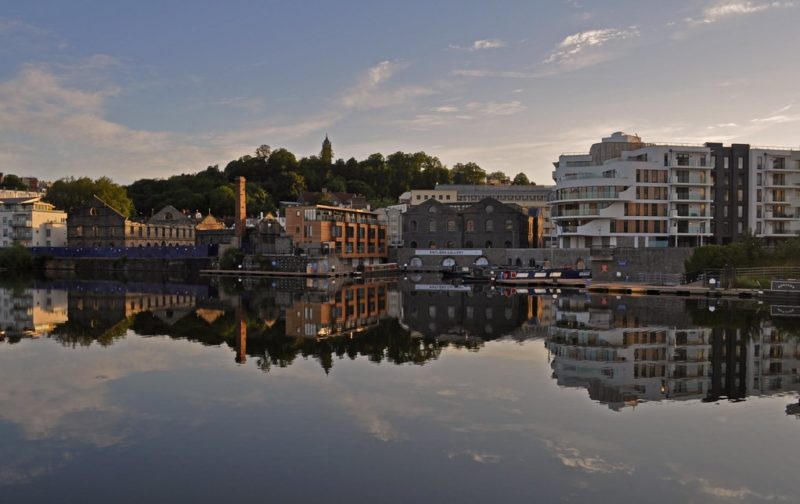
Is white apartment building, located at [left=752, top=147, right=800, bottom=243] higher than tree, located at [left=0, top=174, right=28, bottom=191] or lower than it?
lower

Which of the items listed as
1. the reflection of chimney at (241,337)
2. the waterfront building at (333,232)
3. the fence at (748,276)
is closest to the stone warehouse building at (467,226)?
the waterfront building at (333,232)

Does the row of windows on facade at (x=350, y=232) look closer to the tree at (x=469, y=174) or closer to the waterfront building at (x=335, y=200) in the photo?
the waterfront building at (x=335, y=200)

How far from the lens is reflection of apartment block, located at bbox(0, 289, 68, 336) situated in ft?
107

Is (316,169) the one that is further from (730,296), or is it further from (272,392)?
(272,392)

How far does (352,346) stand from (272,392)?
8961 mm

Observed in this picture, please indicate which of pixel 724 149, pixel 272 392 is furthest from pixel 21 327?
pixel 724 149

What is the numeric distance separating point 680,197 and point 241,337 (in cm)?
5430

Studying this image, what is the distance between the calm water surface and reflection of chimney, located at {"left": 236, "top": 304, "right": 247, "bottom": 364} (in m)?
0.18

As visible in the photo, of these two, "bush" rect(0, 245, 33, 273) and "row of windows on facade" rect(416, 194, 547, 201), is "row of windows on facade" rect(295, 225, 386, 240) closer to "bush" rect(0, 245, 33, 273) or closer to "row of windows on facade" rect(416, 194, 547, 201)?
"row of windows on facade" rect(416, 194, 547, 201)

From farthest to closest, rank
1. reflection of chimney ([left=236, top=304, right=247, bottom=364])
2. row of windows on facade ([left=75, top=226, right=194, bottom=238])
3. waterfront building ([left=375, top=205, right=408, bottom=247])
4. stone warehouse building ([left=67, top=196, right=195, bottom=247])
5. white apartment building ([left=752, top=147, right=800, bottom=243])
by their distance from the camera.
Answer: waterfront building ([left=375, top=205, right=408, bottom=247]) < row of windows on facade ([left=75, top=226, right=194, bottom=238]) < stone warehouse building ([left=67, top=196, right=195, bottom=247]) < white apartment building ([left=752, top=147, right=800, bottom=243]) < reflection of chimney ([left=236, top=304, right=247, bottom=364])

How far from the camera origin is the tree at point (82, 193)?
11481cm

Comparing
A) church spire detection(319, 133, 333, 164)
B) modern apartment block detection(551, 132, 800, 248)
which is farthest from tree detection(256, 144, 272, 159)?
modern apartment block detection(551, 132, 800, 248)

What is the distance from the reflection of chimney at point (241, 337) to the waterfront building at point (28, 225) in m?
75.1

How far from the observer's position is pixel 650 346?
86.8ft
